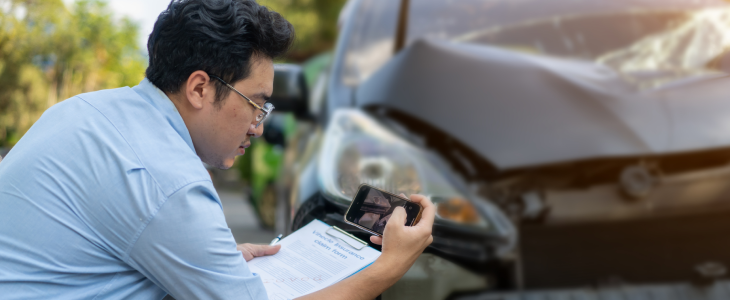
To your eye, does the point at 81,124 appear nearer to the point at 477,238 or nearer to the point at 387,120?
the point at 477,238

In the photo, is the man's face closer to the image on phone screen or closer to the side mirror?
the image on phone screen

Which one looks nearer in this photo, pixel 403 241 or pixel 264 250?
pixel 403 241

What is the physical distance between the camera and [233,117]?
1.28 meters

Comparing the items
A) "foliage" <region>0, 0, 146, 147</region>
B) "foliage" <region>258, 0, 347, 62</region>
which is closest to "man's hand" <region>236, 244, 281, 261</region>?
"foliage" <region>0, 0, 146, 147</region>

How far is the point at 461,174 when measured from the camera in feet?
5.32

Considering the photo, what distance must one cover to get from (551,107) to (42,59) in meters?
13.8

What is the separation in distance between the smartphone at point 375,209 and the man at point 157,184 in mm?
25

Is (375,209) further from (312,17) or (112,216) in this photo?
(312,17)

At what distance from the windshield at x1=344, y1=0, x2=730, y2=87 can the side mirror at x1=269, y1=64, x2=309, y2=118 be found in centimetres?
55

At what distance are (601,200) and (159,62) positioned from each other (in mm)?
1063

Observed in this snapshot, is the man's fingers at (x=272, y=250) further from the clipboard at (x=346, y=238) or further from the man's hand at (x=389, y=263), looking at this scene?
the man's hand at (x=389, y=263)

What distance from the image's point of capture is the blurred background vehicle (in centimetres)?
140

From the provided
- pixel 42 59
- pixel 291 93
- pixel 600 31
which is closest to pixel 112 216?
pixel 600 31

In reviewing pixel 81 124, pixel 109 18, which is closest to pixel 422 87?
pixel 81 124
